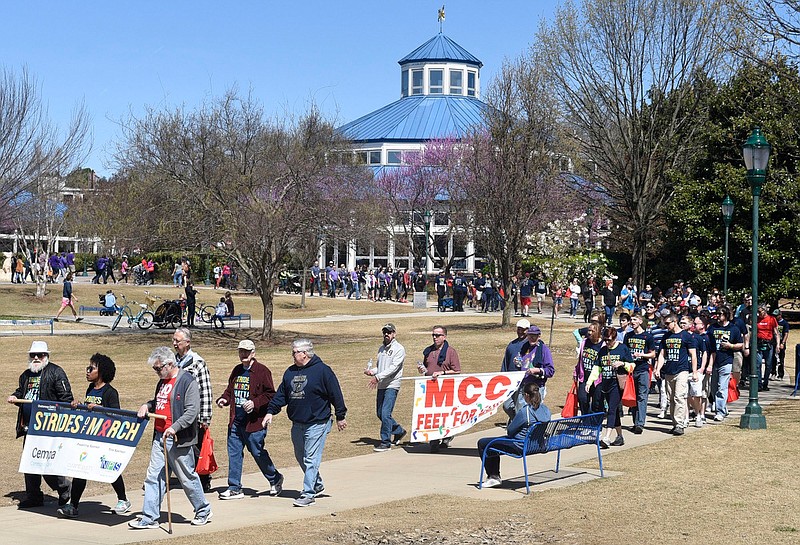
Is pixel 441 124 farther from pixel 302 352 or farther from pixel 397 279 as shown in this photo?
pixel 302 352

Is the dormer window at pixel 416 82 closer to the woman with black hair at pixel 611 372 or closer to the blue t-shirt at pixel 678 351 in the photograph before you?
the blue t-shirt at pixel 678 351

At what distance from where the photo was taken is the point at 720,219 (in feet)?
146

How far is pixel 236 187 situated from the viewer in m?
34.4

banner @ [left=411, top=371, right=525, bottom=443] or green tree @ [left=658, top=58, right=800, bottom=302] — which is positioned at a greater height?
green tree @ [left=658, top=58, right=800, bottom=302]

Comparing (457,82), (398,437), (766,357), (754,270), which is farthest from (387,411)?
(457,82)

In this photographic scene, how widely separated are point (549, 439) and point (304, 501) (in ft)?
9.65

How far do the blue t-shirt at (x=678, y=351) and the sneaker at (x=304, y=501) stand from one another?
702cm

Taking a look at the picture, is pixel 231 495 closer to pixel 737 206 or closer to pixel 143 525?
pixel 143 525

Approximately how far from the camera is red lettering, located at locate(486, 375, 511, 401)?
46.3 ft

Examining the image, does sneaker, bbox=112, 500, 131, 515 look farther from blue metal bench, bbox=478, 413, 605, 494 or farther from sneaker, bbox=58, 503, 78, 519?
blue metal bench, bbox=478, 413, 605, 494

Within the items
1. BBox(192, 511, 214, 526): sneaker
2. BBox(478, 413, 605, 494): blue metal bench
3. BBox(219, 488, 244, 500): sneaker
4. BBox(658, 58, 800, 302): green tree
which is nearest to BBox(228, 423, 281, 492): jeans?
BBox(219, 488, 244, 500): sneaker

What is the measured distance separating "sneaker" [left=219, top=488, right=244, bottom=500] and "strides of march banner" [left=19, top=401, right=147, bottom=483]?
5.23 feet

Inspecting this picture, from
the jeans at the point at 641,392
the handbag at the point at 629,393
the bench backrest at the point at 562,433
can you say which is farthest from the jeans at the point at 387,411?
the jeans at the point at 641,392

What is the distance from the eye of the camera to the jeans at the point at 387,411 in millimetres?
15461
